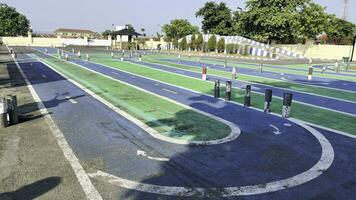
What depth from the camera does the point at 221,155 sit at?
8516 millimetres

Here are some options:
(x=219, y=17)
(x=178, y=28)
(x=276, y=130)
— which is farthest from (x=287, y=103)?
(x=178, y=28)

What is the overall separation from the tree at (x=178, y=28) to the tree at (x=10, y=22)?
4977 cm

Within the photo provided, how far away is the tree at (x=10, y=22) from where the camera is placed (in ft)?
349

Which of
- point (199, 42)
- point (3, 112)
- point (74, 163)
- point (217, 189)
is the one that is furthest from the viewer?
point (199, 42)

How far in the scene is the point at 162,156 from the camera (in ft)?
27.4

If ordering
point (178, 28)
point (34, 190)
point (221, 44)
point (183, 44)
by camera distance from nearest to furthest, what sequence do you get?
point (34, 190), point (221, 44), point (183, 44), point (178, 28)

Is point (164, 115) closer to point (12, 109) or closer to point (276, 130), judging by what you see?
point (276, 130)

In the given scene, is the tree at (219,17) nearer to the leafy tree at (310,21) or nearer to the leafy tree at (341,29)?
the leafy tree at (310,21)

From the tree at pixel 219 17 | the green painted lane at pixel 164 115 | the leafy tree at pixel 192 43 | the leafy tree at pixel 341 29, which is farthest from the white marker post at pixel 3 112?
the leafy tree at pixel 341 29

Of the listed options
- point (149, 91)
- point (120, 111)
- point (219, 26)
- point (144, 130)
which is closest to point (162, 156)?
point (144, 130)

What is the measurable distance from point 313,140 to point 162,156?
15.5 ft

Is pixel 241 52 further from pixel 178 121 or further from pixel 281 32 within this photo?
pixel 178 121

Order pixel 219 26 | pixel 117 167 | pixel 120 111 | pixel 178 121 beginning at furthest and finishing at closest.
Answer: pixel 219 26, pixel 120 111, pixel 178 121, pixel 117 167

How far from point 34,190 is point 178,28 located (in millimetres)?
95235
